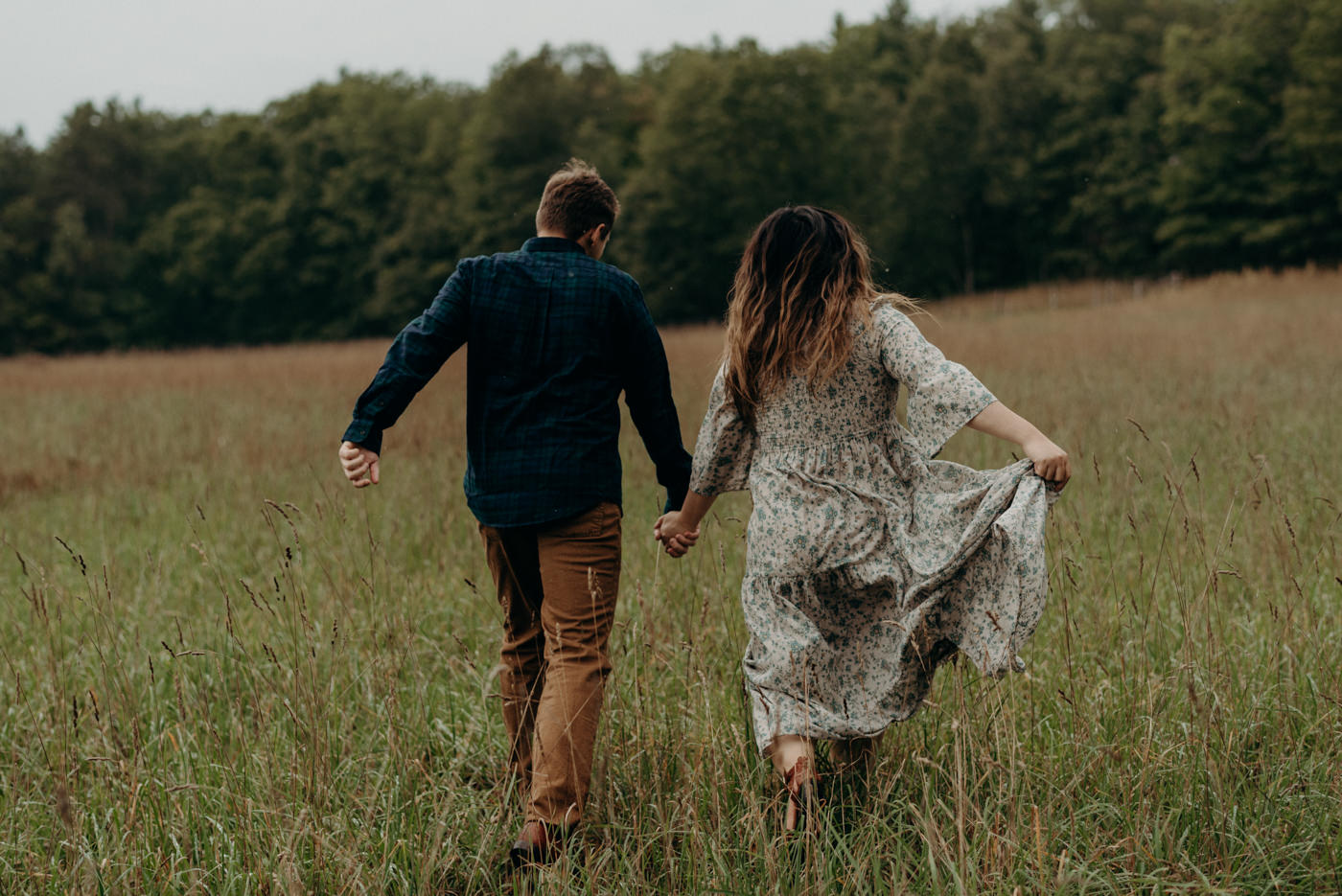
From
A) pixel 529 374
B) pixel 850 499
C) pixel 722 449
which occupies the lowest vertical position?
pixel 850 499

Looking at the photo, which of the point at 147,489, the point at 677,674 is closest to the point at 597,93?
the point at 147,489

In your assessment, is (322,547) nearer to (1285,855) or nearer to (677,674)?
(677,674)

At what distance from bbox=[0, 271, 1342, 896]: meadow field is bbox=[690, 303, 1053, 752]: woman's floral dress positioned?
0.18m

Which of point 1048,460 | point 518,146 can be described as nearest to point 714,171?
point 518,146

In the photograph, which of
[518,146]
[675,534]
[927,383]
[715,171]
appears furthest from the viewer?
[518,146]

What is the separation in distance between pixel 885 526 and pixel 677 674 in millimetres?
1000

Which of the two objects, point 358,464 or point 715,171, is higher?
point 715,171

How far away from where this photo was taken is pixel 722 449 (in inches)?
110

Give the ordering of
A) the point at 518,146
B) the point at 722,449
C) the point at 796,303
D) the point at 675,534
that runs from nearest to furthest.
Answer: the point at 796,303 → the point at 722,449 → the point at 675,534 → the point at 518,146

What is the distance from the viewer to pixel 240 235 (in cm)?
5591

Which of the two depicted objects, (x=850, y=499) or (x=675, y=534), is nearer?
(x=850, y=499)

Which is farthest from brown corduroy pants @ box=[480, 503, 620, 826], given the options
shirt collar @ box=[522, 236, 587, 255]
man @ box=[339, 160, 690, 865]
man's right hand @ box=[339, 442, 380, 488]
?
shirt collar @ box=[522, 236, 587, 255]

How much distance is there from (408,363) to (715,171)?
1705 inches

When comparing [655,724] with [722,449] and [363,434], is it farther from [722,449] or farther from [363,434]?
[363,434]
